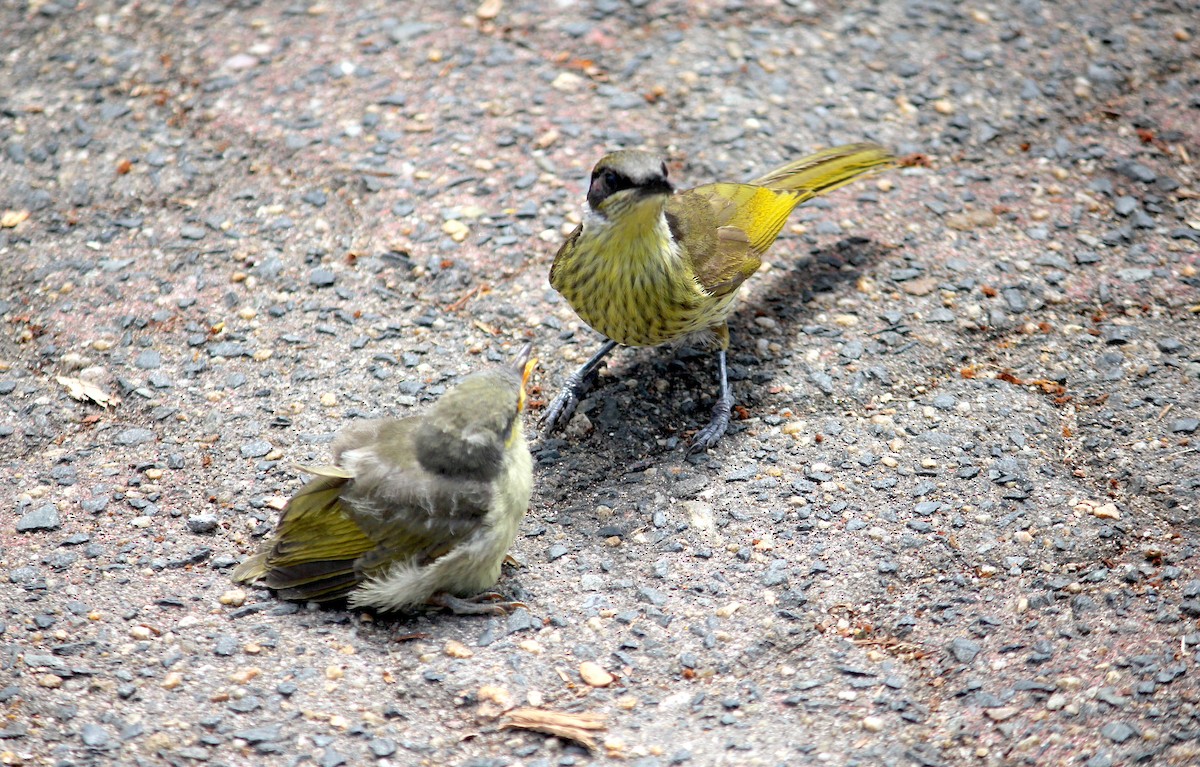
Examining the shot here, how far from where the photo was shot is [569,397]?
494 centimetres

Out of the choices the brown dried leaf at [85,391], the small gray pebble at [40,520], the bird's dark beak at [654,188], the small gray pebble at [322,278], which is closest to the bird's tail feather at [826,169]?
the bird's dark beak at [654,188]

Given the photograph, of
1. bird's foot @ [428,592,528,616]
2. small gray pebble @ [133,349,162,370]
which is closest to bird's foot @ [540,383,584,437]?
bird's foot @ [428,592,528,616]

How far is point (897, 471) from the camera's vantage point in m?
4.52

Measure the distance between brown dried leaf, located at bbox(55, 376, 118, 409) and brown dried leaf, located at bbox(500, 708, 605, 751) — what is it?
7.73 feet

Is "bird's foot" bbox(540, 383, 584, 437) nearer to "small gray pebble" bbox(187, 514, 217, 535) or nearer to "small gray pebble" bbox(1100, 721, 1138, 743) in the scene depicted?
"small gray pebble" bbox(187, 514, 217, 535)

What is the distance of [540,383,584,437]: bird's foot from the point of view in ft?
16.0

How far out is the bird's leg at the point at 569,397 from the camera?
488 cm

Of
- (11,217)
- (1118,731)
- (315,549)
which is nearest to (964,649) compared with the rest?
(1118,731)

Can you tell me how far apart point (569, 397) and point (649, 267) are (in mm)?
652

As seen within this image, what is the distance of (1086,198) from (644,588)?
11.0 ft

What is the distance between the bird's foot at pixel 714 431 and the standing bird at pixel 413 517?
1012 mm

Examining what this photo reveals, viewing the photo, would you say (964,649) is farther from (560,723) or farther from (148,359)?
(148,359)

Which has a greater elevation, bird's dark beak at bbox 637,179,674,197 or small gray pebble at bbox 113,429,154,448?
bird's dark beak at bbox 637,179,674,197

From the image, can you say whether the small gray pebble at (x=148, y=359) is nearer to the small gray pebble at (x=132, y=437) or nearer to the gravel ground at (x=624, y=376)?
the gravel ground at (x=624, y=376)
